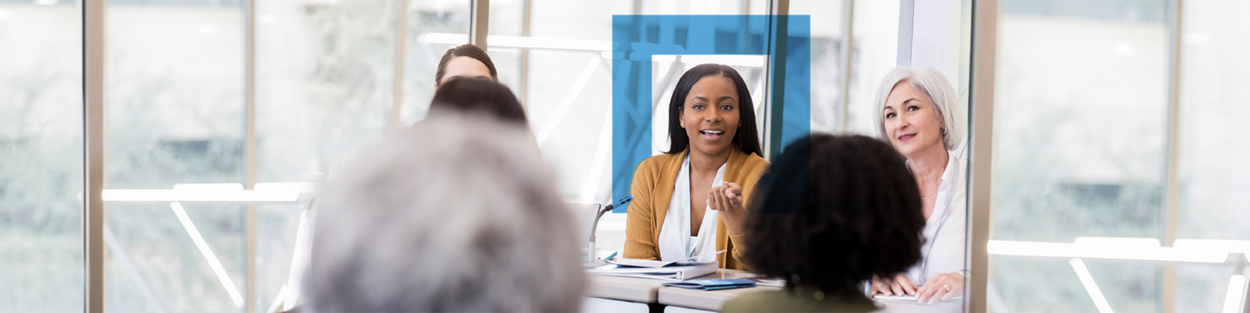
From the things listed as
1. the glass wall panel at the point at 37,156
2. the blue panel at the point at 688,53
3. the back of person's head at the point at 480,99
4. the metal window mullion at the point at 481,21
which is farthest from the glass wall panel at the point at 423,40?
the back of person's head at the point at 480,99

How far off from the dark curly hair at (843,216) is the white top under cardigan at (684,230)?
4.75 ft

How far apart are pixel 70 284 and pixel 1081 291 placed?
8.43 meters

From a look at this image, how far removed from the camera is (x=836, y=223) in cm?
129

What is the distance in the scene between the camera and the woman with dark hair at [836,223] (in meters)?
1.29

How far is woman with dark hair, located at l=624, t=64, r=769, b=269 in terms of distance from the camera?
2.83 meters

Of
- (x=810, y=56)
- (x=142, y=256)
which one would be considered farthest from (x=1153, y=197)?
(x=142, y=256)

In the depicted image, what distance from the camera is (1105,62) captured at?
6.50m

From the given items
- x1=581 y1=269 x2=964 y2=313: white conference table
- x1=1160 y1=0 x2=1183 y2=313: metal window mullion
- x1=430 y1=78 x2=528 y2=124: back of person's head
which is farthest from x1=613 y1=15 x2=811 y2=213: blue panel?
x1=1160 y1=0 x2=1183 y2=313: metal window mullion

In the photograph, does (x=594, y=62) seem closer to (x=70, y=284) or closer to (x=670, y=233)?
(x=670, y=233)

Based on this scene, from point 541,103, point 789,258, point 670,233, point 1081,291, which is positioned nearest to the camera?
point 789,258

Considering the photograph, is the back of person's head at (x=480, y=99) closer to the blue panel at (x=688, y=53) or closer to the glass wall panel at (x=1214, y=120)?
the blue panel at (x=688, y=53)

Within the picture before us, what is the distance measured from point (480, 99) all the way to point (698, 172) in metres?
2.02

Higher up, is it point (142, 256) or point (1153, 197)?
point (1153, 197)

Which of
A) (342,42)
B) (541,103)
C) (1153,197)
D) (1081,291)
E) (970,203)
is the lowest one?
(1081,291)
